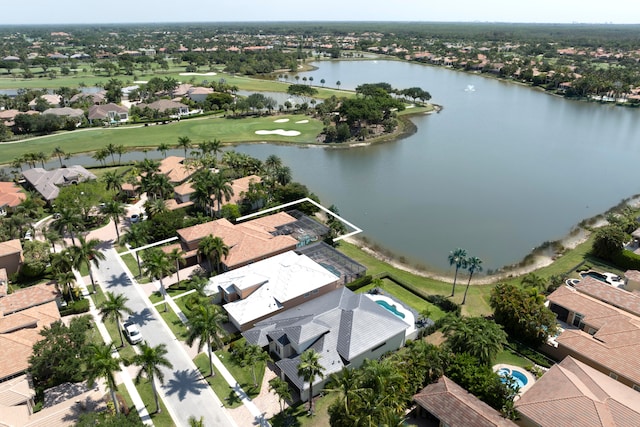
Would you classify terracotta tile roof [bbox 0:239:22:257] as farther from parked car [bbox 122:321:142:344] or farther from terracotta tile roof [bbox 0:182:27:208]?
parked car [bbox 122:321:142:344]

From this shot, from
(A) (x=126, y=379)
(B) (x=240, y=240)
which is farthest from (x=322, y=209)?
(A) (x=126, y=379)

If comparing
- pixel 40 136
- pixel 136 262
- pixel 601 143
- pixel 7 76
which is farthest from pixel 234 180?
pixel 7 76

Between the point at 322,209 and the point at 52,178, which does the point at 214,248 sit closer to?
the point at 322,209

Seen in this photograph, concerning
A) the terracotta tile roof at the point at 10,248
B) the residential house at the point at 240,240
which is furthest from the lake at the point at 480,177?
the terracotta tile roof at the point at 10,248

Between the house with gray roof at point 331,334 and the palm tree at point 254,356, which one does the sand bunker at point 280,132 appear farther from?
the palm tree at point 254,356

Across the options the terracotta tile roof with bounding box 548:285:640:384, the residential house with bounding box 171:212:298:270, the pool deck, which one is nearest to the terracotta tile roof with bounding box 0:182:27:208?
the residential house with bounding box 171:212:298:270

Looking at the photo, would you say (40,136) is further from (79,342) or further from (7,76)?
(7,76)
